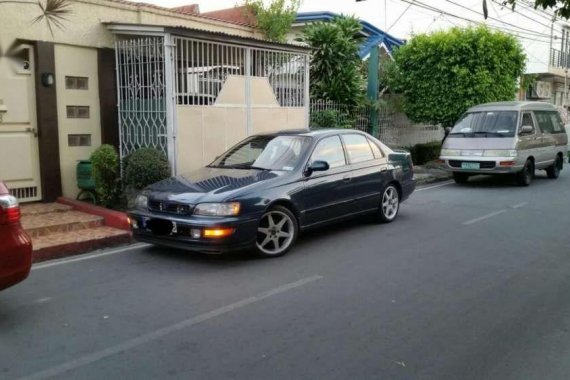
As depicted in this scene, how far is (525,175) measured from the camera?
12.9 metres

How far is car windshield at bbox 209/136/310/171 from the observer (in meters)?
7.23

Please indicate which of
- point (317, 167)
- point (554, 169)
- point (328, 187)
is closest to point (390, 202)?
point (328, 187)

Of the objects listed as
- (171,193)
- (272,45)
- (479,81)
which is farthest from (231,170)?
(479,81)

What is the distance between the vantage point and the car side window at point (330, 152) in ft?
24.4

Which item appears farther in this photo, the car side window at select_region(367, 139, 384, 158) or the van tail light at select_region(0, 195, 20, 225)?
the car side window at select_region(367, 139, 384, 158)

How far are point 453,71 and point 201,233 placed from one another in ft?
38.8

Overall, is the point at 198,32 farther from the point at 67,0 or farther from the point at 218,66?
the point at 67,0

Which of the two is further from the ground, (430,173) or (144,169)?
(144,169)

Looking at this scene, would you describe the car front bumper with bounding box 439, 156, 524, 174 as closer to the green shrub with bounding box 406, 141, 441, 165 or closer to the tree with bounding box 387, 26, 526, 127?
the tree with bounding box 387, 26, 526, 127

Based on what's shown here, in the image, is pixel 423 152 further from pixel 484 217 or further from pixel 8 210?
pixel 8 210

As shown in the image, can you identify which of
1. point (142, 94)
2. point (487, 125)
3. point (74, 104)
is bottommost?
point (487, 125)

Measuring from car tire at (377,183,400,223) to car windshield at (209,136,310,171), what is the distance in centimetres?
176

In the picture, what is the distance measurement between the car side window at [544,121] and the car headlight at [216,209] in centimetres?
1024

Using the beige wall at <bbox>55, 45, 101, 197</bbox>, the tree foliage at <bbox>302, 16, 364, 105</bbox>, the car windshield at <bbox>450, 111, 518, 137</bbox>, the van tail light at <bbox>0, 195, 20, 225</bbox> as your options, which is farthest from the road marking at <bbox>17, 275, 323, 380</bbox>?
the tree foliage at <bbox>302, 16, 364, 105</bbox>
